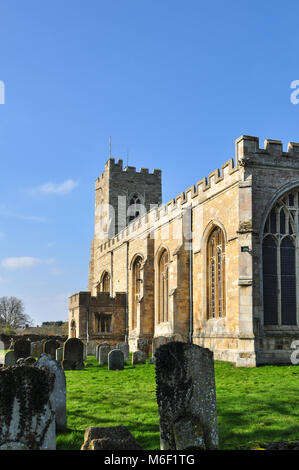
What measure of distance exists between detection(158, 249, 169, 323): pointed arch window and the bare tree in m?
51.1

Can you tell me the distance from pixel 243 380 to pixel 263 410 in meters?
4.09

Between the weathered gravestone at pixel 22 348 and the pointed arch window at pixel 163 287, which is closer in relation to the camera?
the weathered gravestone at pixel 22 348

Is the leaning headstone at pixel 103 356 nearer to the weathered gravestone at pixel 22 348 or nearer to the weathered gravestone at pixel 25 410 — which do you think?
the weathered gravestone at pixel 22 348

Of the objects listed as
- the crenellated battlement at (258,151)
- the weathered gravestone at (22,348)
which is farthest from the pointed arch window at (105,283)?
the crenellated battlement at (258,151)

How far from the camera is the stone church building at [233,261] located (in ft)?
51.6

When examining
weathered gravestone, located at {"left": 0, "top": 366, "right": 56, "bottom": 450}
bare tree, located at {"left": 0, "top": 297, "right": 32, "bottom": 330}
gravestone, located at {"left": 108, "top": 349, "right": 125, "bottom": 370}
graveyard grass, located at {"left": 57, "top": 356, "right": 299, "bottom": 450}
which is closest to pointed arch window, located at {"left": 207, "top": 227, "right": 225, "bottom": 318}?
graveyard grass, located at {"left": 57, "top": 356, "right": 299, "bottom": 450}

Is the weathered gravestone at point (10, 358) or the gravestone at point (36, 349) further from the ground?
the weathered gravestone at point (10, 358)

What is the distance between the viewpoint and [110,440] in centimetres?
461

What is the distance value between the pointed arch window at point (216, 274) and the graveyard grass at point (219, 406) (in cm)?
424

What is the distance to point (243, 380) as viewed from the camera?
482 inches

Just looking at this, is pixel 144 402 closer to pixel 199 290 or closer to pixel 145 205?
pixel 199 290

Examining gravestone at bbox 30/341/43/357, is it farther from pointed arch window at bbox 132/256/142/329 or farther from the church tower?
the church tower

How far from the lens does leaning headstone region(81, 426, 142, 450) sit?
455cm

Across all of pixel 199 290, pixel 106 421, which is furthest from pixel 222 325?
pixel 106 421
